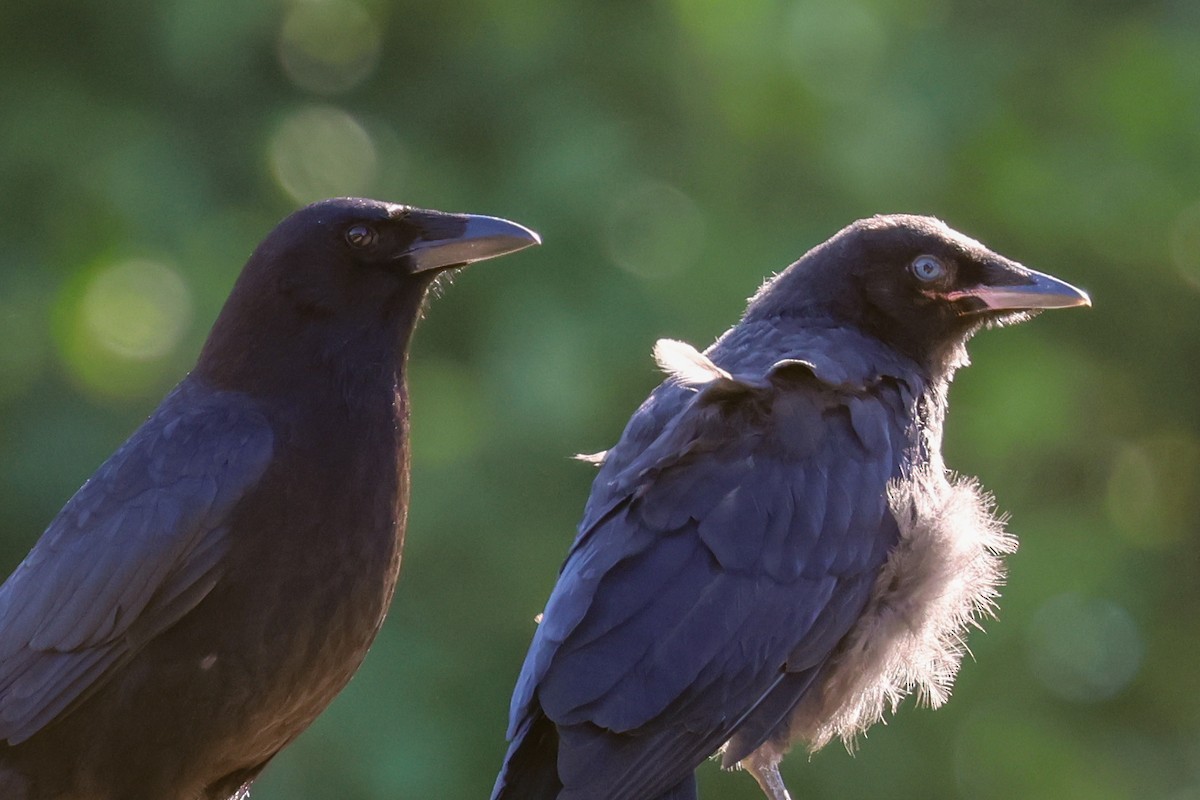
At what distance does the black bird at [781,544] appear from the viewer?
3439mm

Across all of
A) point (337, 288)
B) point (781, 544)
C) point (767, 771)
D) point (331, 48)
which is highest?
point (337, 288)

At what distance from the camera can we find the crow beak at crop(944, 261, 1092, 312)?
4230mm

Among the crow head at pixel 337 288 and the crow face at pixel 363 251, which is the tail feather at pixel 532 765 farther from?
the crow face at pixel 363 251


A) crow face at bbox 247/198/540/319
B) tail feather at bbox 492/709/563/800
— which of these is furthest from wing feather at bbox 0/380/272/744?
tail feather at bbox 492/709/563/800

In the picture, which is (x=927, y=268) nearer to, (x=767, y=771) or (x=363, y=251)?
(x=767, y=771)

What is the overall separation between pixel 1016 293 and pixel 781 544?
97 cm

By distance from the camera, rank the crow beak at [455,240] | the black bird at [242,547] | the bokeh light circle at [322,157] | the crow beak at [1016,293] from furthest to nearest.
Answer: the bokeh light circle at [322,157] < the crow beak at [1016,293] < the crow beak at [455,240] < the black bird at [242,547]

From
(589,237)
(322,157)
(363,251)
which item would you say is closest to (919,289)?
(363,251)

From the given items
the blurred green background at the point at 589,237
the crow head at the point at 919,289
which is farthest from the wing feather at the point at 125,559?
the blurred green background at the point at 589,237

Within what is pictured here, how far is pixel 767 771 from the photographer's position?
3.99 metres

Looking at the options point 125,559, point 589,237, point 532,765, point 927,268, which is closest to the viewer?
point 532,765

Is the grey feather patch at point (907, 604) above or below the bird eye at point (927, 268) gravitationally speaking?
below

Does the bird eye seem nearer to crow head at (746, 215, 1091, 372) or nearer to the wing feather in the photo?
crow head at (746, 215, 1091, 372)

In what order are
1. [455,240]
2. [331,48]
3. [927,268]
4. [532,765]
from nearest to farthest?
[532,765], [455,240], [927,268], [331,48]
